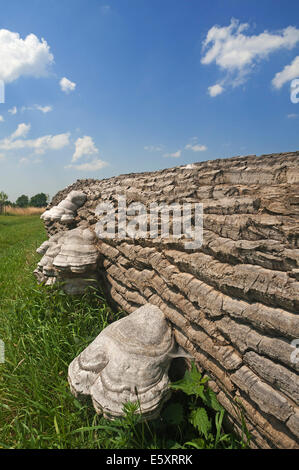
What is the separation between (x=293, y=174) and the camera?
1707mm

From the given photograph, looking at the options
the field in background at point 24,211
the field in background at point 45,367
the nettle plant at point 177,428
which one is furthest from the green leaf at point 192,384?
the field in background at point 24,211

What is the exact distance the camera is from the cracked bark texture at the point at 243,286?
1.47 metres

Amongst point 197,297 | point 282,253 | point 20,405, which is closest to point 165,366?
point 197,297

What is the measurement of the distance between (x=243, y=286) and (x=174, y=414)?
42.6 inches

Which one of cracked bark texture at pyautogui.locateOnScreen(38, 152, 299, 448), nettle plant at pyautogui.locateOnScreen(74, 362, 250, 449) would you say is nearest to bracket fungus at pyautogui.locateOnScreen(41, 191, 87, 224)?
cracked bark texture at pyautogui.locateOnScreen(38, 152, 299, 448)

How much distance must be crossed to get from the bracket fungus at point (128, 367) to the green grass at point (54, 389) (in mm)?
119

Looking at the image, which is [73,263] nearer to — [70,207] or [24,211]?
[70,207]

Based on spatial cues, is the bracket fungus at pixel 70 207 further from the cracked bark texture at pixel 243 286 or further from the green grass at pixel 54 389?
the cracked bark texture at pixel 243 286

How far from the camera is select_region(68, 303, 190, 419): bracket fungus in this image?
1.73 metres

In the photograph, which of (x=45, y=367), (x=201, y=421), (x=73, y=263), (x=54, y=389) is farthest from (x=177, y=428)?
(x=73, y=263)

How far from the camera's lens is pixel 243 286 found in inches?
65.7

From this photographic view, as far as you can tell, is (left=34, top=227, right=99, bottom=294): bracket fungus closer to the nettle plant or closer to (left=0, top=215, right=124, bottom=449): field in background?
(left=0, top=215, right=124, bottom=449): field in background
